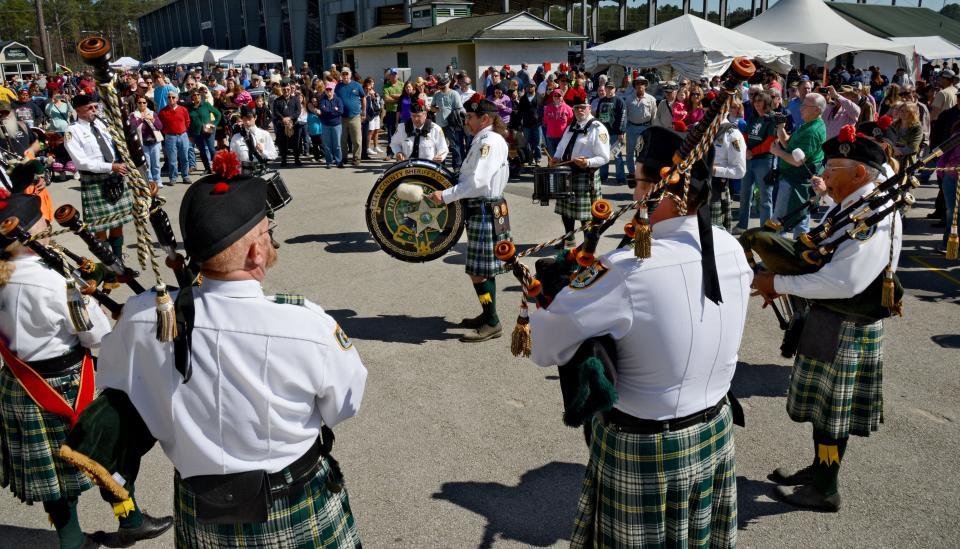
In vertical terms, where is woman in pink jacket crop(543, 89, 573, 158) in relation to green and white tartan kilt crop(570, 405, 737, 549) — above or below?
above

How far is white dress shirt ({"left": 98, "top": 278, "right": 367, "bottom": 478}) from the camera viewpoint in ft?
6.29

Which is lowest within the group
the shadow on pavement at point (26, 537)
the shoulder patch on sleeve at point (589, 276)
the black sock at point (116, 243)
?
the shadow on pavement at point (26, 537)

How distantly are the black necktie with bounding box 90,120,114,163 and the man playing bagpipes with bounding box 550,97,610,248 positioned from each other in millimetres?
4551

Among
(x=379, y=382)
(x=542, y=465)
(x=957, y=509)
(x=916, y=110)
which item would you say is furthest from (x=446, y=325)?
(x=916, y=110)

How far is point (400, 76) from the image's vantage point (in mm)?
21719

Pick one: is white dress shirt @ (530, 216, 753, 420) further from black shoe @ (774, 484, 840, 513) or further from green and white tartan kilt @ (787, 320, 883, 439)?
black shoe @ (774, 484, 840, 513)

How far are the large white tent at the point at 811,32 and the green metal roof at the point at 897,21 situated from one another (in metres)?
4.52

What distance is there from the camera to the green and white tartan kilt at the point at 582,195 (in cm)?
759

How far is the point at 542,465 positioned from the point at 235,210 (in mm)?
2571

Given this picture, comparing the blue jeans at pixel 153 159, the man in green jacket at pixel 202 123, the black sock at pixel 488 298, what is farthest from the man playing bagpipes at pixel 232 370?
the man in green jacket at pixel 202 123

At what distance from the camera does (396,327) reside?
607cm

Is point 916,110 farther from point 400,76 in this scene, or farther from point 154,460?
point 400,76

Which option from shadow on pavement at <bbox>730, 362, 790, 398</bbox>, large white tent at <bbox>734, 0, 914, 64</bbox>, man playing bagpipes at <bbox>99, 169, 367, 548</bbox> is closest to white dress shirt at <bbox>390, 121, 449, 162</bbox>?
shadow on pavement at <bbox>730, 362, 790, 398</bbox>

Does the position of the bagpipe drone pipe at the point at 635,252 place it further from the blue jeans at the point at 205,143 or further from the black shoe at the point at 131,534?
the blue jeans at the point at 205,143
